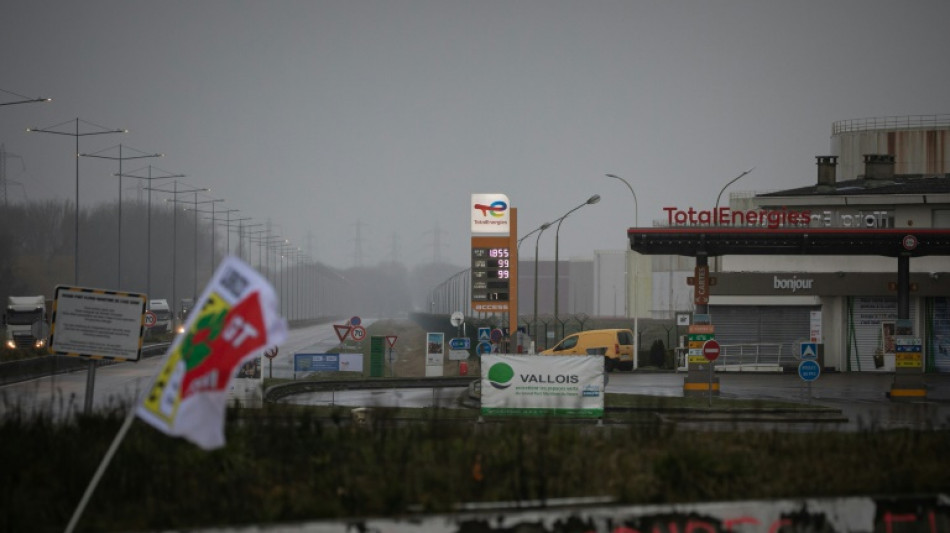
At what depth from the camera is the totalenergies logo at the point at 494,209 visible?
52.6 meters

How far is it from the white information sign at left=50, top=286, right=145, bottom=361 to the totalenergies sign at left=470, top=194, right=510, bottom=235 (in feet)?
119

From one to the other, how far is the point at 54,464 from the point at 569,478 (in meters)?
5.32

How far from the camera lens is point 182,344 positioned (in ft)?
29.1

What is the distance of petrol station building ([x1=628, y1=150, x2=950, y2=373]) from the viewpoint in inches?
1559

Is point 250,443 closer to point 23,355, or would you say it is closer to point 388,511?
point 388,511

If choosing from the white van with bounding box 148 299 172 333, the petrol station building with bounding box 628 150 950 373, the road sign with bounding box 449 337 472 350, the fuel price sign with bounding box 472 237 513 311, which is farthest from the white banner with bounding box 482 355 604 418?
the white van with bounding box 148 299 172 333

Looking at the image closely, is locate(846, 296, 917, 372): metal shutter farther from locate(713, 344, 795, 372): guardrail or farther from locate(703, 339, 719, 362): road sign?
locate(703, 339, 719, 362): road sign

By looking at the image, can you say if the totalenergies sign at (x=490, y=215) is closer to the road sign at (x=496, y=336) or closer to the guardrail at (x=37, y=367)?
the road sign at (x=496, y=336)

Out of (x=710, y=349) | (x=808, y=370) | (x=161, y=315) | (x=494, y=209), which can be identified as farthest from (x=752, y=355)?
(x=161, y=315)

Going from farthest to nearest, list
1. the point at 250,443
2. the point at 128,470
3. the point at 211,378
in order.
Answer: the point at 250,443
the point at 128,470
the point at 211,378

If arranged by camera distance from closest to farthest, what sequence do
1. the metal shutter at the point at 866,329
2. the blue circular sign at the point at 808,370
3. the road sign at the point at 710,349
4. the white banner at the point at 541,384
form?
the white banner at the point at 541,384 < the blue circular sign at the point at 808,370 < the road sign at the point at 710,349 < the metal shutter at the point at 866,329

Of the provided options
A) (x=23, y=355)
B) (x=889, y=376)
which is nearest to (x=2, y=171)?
(x=23, y=355)

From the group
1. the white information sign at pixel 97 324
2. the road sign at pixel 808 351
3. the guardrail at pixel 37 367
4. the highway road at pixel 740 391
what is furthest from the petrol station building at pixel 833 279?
the white information sign at pixel 97 324

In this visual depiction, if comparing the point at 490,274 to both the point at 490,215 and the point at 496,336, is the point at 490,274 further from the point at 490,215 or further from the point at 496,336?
the point at 490,215
